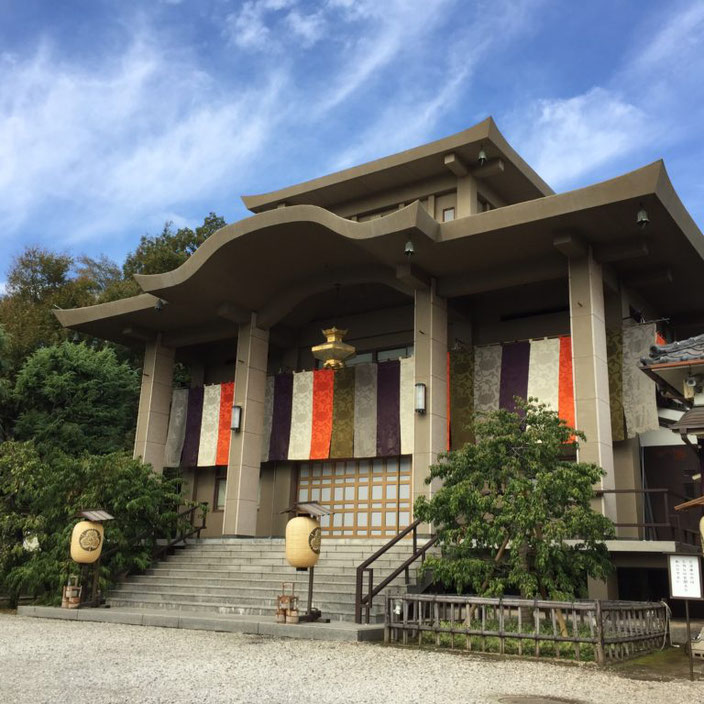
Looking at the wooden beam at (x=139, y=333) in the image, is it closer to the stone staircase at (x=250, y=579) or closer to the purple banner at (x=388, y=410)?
the stone staircase at (x=250, y=579)

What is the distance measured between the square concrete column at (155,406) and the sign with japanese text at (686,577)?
15879 millimetres

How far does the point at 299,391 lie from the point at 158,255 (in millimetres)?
16070

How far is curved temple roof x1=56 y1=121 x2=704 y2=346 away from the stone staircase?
6091 millimetres

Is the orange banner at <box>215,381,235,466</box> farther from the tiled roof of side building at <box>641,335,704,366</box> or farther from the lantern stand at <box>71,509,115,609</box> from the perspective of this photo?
the tiled roof of side building at <box>641,335,704,366</box>

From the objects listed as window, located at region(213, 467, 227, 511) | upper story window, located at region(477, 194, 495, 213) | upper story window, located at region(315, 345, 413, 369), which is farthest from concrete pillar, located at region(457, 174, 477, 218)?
window, located at region(213, 467, 227, 511)

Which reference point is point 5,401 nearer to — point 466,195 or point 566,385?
point 466,195

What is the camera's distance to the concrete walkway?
10609 millimetres

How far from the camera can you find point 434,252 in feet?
53.4

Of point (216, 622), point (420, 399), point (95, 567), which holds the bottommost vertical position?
A: point (216, 622)

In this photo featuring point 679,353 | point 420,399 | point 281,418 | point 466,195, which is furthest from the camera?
point 281,418

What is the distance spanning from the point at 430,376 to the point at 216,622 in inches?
290

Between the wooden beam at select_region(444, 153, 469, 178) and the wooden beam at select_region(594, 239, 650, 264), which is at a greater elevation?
the wooden beam at select_region(444, 153, 469, 178)

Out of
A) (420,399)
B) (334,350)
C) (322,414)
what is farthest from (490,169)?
(322,414)

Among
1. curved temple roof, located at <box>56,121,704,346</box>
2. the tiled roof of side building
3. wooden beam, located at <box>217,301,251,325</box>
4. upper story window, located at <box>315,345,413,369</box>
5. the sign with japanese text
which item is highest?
curved temple roof, located at <box>56,121,704,346</box>
